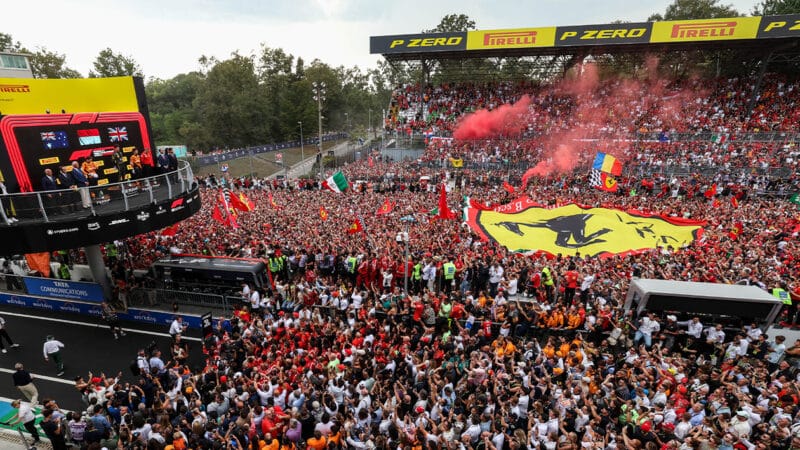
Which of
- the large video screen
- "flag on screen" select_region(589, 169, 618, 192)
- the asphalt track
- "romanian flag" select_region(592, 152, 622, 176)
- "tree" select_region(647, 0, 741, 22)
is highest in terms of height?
"tree" select_region(647, 0, 741, 22)

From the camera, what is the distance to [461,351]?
31.6 feet

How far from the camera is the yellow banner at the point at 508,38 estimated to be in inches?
1411

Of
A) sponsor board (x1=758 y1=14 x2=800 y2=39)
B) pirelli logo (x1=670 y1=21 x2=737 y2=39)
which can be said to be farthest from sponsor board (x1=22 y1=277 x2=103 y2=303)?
sponsor board (x1=758 y1=14 x2=800 y2=39)

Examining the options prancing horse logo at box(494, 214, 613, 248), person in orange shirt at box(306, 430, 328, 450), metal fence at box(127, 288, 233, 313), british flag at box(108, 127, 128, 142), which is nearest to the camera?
person in orange shirt at box(306, 430, 328, 450)

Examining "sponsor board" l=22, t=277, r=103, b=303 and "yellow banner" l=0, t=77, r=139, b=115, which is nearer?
"yellow banner" l=0, t=77, r=139, b=115

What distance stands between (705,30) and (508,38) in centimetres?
1554

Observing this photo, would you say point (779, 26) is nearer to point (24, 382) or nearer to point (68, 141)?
point (68, 141)

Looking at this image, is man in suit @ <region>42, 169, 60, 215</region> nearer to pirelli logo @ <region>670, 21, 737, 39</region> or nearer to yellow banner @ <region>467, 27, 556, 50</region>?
yellow banner @ <region>467, 27, 556, 50</region>

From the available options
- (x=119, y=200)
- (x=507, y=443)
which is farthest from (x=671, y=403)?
(x=119, y=200)

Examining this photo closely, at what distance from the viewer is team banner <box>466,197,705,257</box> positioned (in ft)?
59.1

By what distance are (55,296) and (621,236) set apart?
24.6m

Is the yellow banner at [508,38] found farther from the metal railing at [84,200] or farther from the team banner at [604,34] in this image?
the metal railing at [84,200]

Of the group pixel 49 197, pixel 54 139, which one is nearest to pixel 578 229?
pixel 49 197

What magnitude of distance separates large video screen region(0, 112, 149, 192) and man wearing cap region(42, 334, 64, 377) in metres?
4.63
